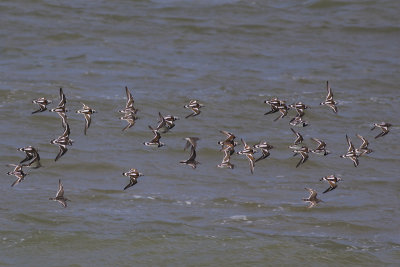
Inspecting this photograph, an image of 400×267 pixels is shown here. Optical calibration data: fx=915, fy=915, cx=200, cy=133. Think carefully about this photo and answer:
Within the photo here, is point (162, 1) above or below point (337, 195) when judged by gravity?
above

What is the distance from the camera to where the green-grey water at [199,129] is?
814 inches

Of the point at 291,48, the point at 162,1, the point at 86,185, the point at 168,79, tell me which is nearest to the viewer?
the point at 86,185

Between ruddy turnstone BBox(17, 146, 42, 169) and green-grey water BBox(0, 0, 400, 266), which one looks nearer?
ruddy turnstone BBox(17, 146, 42, 169)

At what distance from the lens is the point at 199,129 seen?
94.5 ft

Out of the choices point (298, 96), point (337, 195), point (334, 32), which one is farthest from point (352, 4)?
point (337, 195)

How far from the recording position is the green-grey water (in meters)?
20.7

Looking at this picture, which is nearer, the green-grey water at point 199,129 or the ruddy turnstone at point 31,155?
the ruddy turnstone at point 31,155

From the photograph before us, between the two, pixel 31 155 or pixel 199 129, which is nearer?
pixel 31 155

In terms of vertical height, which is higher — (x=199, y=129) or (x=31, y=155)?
(x=31, y=155)

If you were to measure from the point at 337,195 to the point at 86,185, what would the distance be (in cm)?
669

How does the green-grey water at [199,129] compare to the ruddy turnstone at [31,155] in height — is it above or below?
below

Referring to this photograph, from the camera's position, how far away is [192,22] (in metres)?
39.4

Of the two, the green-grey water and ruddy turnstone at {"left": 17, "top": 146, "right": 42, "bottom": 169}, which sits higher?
ruddy turnstone at {"left": 17, "top": 146, "right": 42, "bottom": 169}

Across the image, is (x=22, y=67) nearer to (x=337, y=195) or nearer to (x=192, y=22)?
(x=192, y=22)
